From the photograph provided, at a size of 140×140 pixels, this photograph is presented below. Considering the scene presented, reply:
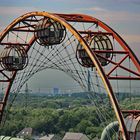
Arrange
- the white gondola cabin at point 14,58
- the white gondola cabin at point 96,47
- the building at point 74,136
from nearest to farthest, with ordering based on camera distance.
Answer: the white gondola cabin at point 96,47 → the white gondola cabin at point 14,58 → the building at point 74,136

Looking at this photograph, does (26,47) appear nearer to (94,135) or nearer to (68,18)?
(68,18)

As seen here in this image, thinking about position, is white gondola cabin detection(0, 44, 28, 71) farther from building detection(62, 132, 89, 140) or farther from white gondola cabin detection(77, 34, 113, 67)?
building detection(62, 132, 89, 140)

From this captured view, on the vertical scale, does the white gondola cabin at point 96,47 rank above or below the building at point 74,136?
above

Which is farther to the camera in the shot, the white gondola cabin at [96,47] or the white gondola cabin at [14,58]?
the white gondola cabin at [14,58]

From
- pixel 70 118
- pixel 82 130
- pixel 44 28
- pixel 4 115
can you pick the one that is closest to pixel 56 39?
pixel 44 28

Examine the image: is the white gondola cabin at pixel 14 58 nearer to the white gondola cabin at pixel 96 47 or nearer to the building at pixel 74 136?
the white gondola cabin at pixel 96 47

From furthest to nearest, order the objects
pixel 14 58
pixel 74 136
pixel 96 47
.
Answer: pixel 74 136
pixel 14 58
pixel 96 47

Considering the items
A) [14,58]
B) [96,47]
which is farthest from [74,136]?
[96,47]

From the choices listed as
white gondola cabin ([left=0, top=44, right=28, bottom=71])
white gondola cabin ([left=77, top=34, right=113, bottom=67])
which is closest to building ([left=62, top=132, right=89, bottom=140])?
white gondola cabin ([left=0, top=44, right=28, bottom=71])

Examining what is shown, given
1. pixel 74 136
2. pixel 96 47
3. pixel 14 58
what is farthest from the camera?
pixel 74 136

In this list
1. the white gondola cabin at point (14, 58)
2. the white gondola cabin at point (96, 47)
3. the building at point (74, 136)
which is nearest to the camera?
the white gondola cabin at point (96, 47)

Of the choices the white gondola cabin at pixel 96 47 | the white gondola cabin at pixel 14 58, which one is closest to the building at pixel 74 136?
the white gondola cabin at pixel 14 58

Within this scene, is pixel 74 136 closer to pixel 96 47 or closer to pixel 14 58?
pixel 14 58
